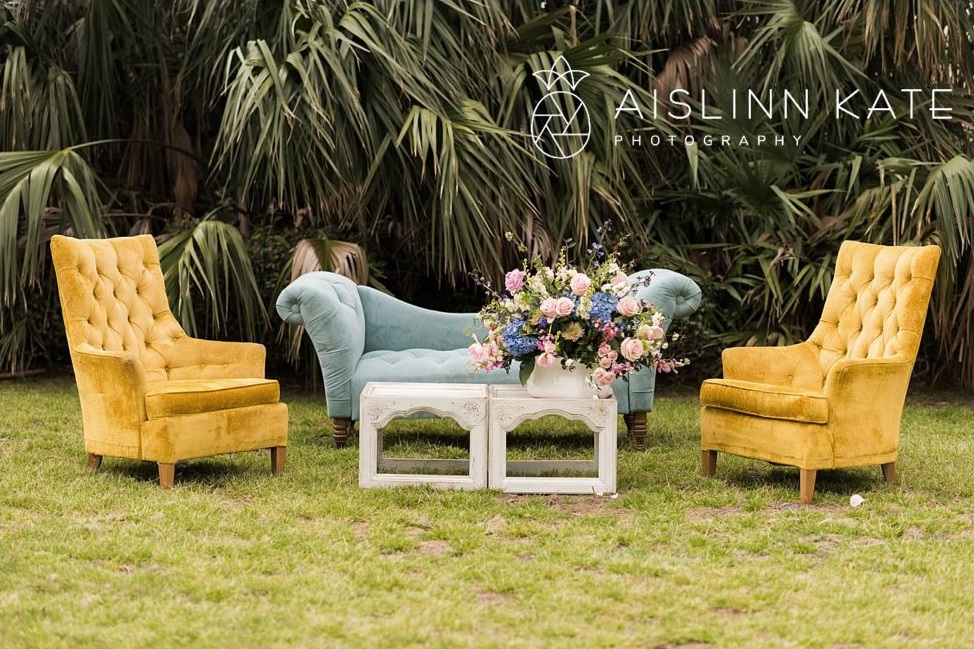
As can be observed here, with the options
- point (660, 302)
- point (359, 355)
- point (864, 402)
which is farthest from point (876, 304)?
point (359, 355)

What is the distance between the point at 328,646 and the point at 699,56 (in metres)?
5.59

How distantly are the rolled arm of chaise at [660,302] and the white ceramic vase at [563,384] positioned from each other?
983 mm

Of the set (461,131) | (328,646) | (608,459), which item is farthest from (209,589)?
(461,131)

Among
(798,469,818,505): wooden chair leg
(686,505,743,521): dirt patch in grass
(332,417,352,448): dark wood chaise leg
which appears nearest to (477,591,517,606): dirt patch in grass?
(686,505,743,521): dirt patch in grass

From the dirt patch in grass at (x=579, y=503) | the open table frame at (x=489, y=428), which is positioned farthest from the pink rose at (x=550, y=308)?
the dirt patch in grass at (x=579, y=503)

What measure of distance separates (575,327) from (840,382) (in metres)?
1.03

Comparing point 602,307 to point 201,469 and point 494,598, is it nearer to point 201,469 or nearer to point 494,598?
point 494,598

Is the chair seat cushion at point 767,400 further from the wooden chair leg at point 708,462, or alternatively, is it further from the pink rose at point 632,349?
the pink rose at point 632,349

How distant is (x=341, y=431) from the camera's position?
5.41m

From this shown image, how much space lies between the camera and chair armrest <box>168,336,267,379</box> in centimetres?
507

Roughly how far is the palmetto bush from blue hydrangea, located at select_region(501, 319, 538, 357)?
5.71 feet

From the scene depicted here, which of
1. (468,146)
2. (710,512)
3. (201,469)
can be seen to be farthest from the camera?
(468,146)

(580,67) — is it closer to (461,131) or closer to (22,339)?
(461,131)

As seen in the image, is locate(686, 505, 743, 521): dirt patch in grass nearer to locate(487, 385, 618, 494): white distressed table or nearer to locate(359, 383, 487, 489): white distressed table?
locate(487, 385, 618, 494): white distressed table
